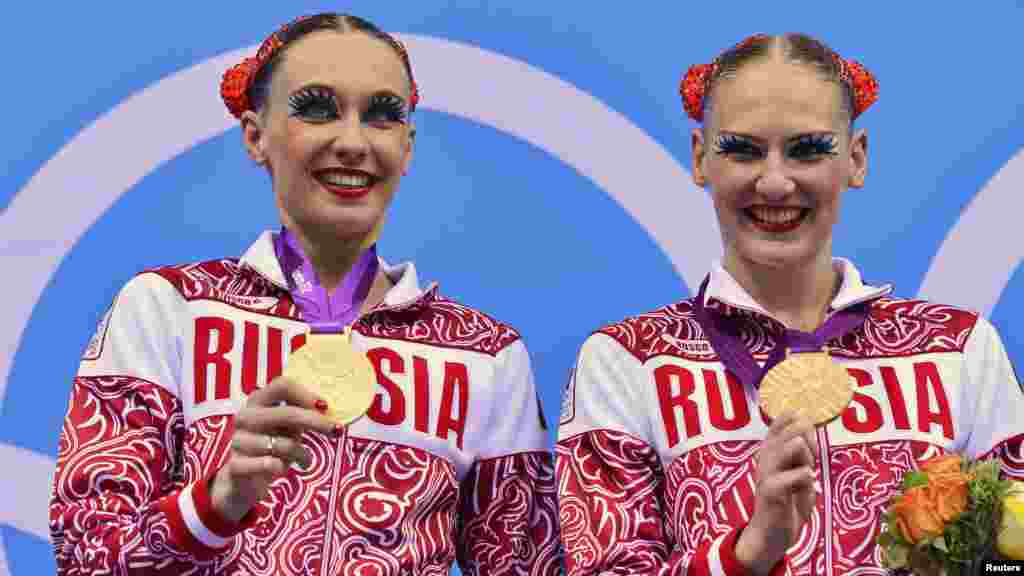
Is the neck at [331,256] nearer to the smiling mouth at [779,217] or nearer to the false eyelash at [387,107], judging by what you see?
the false eyelash at [387,107]

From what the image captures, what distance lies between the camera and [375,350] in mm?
3297

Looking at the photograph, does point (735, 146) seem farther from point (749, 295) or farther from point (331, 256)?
point (331, 256)

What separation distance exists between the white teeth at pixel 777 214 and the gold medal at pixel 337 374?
2.65 ft

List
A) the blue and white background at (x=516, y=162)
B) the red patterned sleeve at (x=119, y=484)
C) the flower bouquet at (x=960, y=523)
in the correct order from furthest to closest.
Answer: the blue and white background at (x=516, y=162) → the red patterned sleeve at (x=119, y=484) → the flower bouquet at (x=960, y=523)

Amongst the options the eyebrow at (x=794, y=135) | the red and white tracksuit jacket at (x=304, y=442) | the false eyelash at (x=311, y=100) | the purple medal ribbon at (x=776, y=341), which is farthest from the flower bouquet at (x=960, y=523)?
the false eyelash at (x=311, y=100)

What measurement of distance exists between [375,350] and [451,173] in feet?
2.98

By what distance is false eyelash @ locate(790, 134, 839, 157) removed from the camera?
3258 mm

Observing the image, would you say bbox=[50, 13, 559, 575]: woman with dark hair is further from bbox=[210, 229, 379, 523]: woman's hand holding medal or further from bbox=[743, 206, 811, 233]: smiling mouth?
bbox=[743, 206, 811, 233]: smiling mouth

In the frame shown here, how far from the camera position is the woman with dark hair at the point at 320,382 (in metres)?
3.08

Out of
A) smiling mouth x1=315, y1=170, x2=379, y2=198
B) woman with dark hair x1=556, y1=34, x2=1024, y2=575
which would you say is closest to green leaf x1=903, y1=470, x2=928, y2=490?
woman with dark hair x1=556, y1=34, x2=1024, y2=575

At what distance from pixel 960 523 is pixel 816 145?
0.84 metres

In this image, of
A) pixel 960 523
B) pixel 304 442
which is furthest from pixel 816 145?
pixel 304 442

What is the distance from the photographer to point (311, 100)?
131 inches

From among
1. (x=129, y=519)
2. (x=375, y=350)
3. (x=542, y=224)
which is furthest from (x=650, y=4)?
(x=129, y=519)
